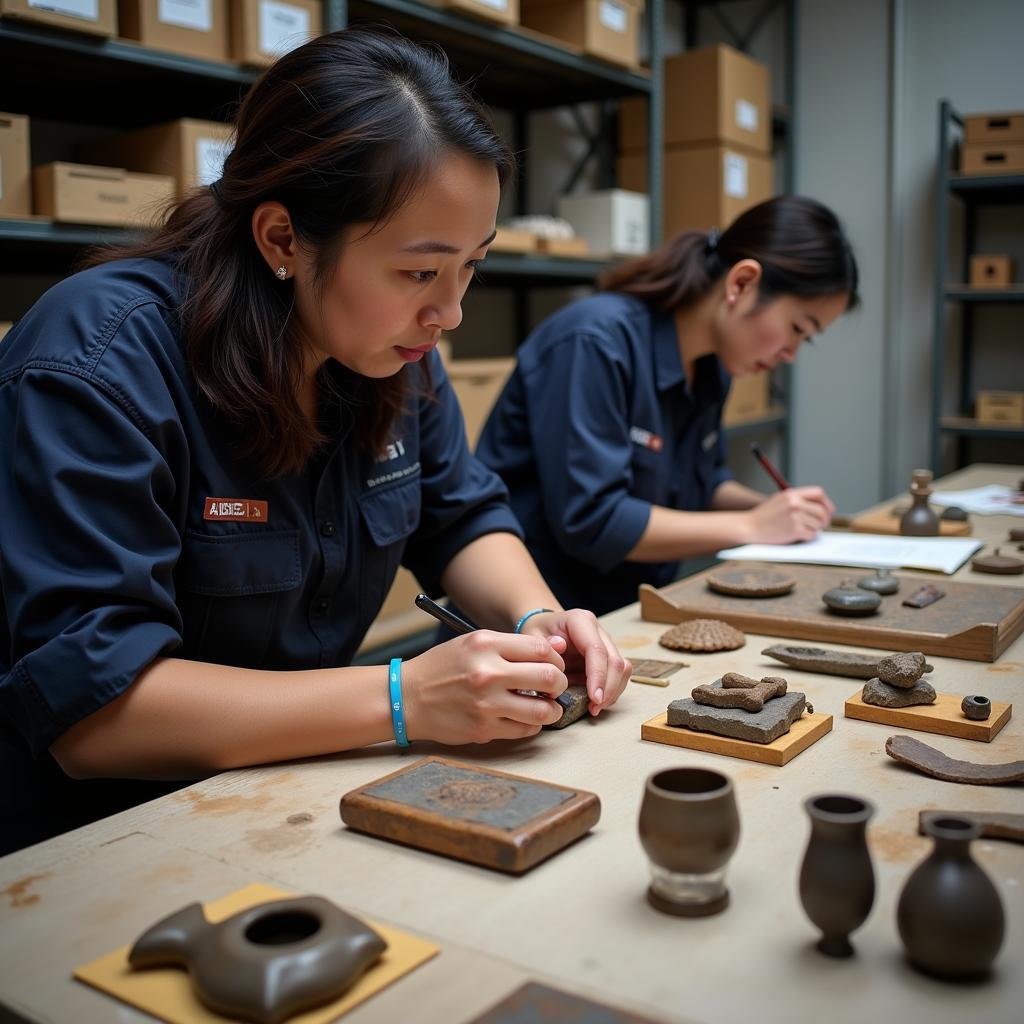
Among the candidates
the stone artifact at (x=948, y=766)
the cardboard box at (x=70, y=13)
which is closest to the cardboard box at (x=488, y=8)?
the cardboard box at (x=70, y=13)

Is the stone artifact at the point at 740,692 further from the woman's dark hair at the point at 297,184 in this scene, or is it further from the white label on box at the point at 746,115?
the white label on box at the point at 746,115

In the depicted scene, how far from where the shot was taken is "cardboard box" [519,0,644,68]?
Result: 11.0ft

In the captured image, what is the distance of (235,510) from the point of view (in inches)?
47.8

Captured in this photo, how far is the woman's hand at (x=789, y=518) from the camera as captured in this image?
2.05 m

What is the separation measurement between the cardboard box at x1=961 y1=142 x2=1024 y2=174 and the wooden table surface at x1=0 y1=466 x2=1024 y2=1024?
3654mm

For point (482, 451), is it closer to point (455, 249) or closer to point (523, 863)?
point (455, 249)

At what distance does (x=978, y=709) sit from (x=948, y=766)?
14 cm

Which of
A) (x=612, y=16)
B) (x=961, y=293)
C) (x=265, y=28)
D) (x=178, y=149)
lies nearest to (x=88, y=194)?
(x=178, y=149)

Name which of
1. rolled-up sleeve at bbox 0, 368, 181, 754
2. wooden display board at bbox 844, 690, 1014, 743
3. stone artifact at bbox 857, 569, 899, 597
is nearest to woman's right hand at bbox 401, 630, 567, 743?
rolled-up sleeve at bbox 0, 368, 181, 754

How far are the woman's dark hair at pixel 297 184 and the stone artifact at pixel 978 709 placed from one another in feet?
2.51

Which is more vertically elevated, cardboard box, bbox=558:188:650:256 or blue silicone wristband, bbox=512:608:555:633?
cardboard box, bbox=558:188:650:256

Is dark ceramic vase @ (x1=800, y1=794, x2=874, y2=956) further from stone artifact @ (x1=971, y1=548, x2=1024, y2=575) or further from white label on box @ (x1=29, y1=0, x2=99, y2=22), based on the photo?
white label on box @ (x1=29, y1=0, x2=99, y2=22)

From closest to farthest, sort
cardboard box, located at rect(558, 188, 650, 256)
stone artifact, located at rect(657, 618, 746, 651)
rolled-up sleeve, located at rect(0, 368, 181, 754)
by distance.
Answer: rolled-up sleeve, located at rect(0, 368, 181, 754) → stone artifact, located at rect(657, 618, 746, 651) → cardboard box, located at rect(558, 188, 650, 256)

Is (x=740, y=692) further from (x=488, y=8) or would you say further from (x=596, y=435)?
(x=488, y=8)
